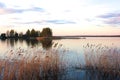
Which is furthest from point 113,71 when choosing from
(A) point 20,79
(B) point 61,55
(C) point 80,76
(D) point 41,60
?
(A) point 20,79

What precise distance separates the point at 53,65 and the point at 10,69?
209 cm

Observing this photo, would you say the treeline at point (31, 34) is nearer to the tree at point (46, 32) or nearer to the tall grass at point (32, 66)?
the tree at point (46, 32)

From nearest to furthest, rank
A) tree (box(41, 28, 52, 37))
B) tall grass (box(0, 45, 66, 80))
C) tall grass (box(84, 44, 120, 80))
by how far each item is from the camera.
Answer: tall grass (box(0, 45, 66, 80))
tall grass (box(84, 44, 120, 80))
tree (box(41, 28, 52, 37))

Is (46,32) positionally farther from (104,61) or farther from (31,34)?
(104,61)

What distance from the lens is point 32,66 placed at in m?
9.90

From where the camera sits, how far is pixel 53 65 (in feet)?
35.0

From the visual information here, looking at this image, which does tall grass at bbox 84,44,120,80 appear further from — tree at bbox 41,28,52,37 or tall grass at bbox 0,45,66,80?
tree at bbox 41,28,52,37

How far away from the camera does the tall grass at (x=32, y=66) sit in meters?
9.30

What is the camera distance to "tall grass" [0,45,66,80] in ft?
30.5

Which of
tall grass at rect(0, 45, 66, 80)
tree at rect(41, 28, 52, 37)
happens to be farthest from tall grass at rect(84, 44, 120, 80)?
tree at rect(41, 28, 52, 37)

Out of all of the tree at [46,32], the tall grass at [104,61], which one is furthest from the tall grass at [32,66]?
the tree at [46,32]

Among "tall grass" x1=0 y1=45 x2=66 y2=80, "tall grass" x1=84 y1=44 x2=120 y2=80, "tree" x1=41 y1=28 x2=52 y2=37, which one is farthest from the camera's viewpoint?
"tree" x1=41 y1=28 x2=52 y2=37

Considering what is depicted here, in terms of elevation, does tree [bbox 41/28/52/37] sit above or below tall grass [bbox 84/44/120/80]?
above

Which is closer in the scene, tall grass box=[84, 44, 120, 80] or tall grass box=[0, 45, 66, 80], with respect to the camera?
tall grass box=[0, 45, 66, 80]
